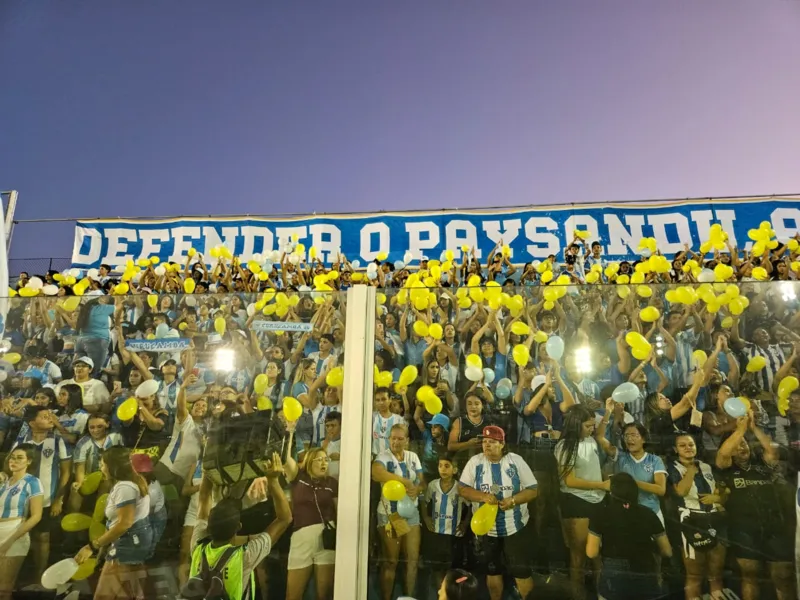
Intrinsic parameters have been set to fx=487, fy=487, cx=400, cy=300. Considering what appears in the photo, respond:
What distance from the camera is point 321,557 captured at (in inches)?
78.8

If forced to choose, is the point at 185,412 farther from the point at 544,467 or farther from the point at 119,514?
the point at 544,467

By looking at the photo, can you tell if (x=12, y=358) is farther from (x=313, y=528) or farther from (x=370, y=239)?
(x=370, y=239)

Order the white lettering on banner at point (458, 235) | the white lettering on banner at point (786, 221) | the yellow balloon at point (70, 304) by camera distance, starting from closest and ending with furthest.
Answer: the yellow balloon at point (70, 304) → the white lettering on banner at point (786, 221) → the white lettering on banner at point (458, 235)

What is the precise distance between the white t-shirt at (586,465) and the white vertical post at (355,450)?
82 centimetres

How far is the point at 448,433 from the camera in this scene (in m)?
2.12

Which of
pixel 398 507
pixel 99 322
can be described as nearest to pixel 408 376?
pixel 398 507

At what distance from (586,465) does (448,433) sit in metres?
0.59

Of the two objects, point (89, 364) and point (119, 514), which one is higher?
point (89, 364)

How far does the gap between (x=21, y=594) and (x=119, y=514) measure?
528 mm

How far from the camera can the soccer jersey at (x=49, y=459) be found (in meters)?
2.22

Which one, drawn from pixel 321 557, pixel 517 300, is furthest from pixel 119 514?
pixel 517 300

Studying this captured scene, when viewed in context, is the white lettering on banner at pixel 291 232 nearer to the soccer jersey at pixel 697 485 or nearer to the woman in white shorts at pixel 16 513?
the woman in white shorts at pixel 16 513

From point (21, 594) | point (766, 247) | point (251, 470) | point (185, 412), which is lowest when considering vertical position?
point (21, 594)

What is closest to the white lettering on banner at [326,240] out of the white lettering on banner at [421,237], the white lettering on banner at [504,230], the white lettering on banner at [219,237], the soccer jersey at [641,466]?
the white lettering on banner at [421,237]
